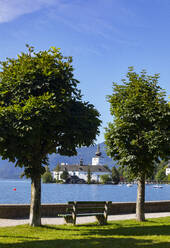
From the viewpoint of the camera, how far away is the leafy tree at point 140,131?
1741cm

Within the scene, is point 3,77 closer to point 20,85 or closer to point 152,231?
point 20,85

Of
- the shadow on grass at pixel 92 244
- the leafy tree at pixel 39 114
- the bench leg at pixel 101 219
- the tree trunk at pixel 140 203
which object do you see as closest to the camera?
the shadow on grass at pixel 92 244

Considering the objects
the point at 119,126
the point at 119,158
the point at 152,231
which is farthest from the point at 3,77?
the point at 152,231

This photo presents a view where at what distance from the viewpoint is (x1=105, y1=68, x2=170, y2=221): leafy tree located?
57.1ft

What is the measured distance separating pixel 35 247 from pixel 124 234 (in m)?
4.37

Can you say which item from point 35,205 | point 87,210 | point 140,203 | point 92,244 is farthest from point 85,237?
point 140,203

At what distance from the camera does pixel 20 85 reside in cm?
1494

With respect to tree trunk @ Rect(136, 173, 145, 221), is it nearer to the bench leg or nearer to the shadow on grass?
the bench leg

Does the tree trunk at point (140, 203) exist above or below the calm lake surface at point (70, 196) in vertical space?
above

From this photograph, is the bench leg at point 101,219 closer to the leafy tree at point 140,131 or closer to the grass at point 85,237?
the grass at point 85,237

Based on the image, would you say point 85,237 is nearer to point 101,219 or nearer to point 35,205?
point 35,205

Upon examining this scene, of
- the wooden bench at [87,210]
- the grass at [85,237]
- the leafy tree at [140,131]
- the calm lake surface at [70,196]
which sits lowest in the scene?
the calm lake surface at [70,196]

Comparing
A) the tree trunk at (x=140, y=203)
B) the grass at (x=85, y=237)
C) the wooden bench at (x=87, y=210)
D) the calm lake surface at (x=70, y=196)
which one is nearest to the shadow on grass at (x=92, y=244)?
the grass at (x=85, y=237)

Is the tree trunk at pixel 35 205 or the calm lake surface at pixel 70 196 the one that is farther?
the calm lake surface at pixel 70 196
